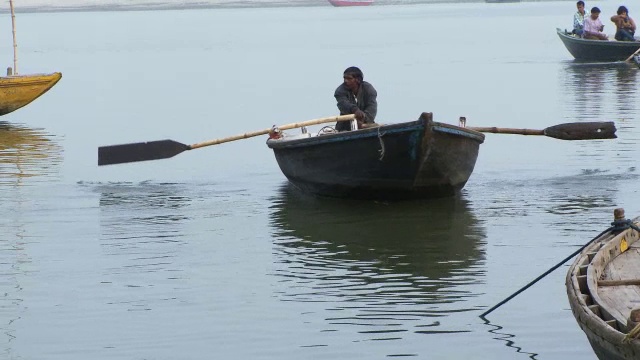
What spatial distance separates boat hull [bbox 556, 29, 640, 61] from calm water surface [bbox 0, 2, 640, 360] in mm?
3332

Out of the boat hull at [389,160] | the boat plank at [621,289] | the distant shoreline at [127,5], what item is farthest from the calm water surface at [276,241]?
the distant shoreline at [127,5]

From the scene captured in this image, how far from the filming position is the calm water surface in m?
9.57

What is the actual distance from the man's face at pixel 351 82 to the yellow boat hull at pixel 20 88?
34.2ft

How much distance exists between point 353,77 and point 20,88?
10.8m

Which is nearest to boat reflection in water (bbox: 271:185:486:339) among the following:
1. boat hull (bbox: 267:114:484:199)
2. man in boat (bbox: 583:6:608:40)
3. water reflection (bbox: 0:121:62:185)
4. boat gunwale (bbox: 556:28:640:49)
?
boat hull (bbox: 267:114:484:199)

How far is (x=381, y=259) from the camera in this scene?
1210 cm

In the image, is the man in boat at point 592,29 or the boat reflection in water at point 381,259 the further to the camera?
the man in boat at point 592,29

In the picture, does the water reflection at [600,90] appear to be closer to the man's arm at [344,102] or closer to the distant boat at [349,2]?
the man's arm at [344,102]

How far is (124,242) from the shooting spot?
13133 mm

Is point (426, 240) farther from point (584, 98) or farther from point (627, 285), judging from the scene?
point (584, 98)

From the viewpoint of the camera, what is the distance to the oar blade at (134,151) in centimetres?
1614

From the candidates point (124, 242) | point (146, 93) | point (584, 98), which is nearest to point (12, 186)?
point (124, 242)

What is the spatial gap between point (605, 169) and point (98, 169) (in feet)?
21.9

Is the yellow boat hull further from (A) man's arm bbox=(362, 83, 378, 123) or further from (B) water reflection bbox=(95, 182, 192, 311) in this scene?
(A) man's arm bbox=(362, 83, 378, 123)
